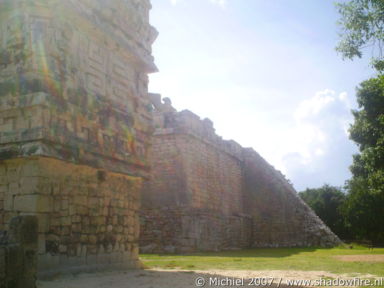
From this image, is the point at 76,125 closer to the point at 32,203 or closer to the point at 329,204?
the point at 32,203

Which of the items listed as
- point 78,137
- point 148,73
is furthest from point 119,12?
point 78,137

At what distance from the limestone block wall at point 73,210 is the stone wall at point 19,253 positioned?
5.50 ft

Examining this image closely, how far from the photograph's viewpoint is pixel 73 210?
716cm

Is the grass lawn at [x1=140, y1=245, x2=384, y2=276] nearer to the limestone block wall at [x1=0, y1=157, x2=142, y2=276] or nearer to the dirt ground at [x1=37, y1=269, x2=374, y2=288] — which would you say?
the dirt ground at [x1=37, y1=269, x2=374, y2=288]

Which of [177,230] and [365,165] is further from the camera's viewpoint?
[365,165]

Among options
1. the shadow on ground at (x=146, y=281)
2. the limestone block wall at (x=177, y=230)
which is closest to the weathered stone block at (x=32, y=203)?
the shadow on ground at (x=146, y=281)

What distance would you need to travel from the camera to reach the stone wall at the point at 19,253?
4230 millimetres

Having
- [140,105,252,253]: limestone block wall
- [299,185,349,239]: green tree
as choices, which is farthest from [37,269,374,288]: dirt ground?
[299,185,349,239]: green tree

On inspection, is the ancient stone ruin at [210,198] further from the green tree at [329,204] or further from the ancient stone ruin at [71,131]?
the green tree at [329,204]

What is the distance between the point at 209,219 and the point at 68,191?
949 cm

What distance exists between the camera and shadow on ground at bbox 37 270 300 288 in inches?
231

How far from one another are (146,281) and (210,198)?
10584mm

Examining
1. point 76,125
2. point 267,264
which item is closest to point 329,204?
point 267,264

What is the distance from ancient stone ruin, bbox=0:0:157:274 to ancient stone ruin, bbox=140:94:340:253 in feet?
19.7
